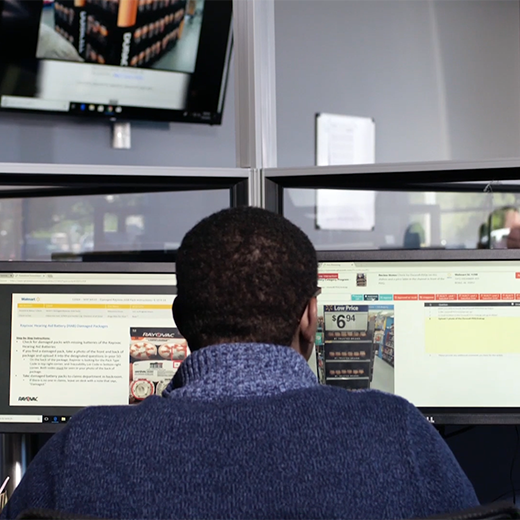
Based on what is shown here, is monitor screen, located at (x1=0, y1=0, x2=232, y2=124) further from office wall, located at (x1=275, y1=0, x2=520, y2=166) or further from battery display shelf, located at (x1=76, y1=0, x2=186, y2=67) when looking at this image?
office wall, located at (x1=275, y1=0, x2=520, y2=166)

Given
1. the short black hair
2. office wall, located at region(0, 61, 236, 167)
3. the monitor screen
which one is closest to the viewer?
the short black hair

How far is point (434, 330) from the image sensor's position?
115 cm

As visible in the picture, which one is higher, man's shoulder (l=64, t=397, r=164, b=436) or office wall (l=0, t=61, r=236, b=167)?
office wall (l=0, t=61, r=236, b=167)

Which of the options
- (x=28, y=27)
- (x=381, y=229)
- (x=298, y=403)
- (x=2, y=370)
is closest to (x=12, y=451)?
(x=2, y=370)

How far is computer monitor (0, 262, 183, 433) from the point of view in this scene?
1185 millimetres

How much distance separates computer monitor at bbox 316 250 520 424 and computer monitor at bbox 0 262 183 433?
0.95ft

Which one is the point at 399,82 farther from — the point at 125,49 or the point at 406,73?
the point at 125,49

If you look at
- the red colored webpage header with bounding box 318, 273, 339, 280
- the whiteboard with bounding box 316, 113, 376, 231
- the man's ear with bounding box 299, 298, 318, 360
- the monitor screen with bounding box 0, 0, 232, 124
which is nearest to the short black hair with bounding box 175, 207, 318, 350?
the man's ear with bounding box 299, 298, 318, 360

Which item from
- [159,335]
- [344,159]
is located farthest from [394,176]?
[344,159]

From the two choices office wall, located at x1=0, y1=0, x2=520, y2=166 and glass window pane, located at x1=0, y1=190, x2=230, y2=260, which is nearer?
glass window pane, located at x1=0, y1=190, x2=230, y2=260

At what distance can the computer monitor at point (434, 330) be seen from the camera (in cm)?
114

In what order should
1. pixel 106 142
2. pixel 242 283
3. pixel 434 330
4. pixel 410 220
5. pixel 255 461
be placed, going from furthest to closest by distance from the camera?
pixel 410 220 < pixel 106 142 < pixel 434 330 < pixel 242 283 < pixel 255 461

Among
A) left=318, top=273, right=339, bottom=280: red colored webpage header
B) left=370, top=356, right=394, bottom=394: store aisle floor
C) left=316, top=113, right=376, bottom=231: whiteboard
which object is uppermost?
left=316, top=113, right=376, bottom=231: whiteboard

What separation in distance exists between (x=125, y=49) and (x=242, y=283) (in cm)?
218
